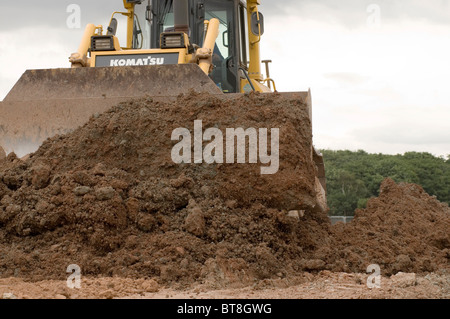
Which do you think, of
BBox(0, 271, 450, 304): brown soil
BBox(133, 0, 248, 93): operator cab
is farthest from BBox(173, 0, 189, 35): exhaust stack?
BBox(0, 271, 450, 304): brown soil

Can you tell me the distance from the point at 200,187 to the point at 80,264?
1.22 m

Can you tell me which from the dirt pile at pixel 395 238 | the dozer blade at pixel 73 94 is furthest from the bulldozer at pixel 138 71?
the dirt pile at pixel 395 238

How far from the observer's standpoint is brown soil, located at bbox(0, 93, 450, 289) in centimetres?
485

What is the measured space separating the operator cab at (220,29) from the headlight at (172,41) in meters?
0.69

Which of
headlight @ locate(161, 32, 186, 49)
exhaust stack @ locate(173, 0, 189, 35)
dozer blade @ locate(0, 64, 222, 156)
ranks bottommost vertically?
dozer blade @ locate(0, 64, 222, 156)

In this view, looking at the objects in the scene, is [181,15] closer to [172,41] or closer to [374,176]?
[172,41]

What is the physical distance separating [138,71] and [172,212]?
7.85 feet

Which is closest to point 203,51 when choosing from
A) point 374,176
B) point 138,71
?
point 138,71

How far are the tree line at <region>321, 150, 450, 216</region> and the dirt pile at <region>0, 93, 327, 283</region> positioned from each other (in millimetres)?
14737

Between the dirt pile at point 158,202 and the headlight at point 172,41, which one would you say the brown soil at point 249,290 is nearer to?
the dirt pile at point 158,202

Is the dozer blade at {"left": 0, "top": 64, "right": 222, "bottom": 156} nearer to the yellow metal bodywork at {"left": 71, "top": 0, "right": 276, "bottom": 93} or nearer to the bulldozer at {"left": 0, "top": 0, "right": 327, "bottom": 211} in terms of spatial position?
the bulldozer at {"left": 0, "top": 0, "right": 327, "bottom": 211}

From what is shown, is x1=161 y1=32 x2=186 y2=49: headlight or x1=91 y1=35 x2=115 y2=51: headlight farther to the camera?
x1=91 y1=35 x2=115 y2=51: headlight

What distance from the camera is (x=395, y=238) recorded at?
20.6ft
